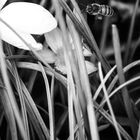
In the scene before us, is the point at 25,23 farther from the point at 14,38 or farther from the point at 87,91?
the point at 87,91

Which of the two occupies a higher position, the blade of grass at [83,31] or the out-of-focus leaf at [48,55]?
the blade of grass at [83,31]

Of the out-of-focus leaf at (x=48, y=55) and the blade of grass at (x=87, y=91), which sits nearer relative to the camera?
the blade of grass at (x=87, y=91)

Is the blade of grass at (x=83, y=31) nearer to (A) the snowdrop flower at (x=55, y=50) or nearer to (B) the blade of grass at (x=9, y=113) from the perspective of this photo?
(A) the snowdrop flower at (x=55, y=50)

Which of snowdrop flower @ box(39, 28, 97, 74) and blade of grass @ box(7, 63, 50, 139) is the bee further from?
blade of grass @ box(7, 63, 50, 139)

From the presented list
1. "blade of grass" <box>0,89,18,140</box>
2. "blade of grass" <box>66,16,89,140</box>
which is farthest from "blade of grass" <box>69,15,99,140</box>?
"blade of grass" <box>0,89,18,140</box>

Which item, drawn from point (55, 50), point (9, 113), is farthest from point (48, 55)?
point (9, 113)

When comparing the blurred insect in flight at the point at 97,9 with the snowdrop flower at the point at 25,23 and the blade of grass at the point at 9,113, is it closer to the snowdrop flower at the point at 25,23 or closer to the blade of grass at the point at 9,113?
the snowdrop flower at the point at 25,23

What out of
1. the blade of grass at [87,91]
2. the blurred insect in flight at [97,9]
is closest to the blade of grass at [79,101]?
the blade of grass at [87,91]

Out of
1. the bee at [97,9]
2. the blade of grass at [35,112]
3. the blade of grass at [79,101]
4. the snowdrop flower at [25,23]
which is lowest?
the blade of grass at [35,112]

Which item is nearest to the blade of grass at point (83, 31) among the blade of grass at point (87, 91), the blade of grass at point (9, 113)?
the blade of grass at point (87, 91)
